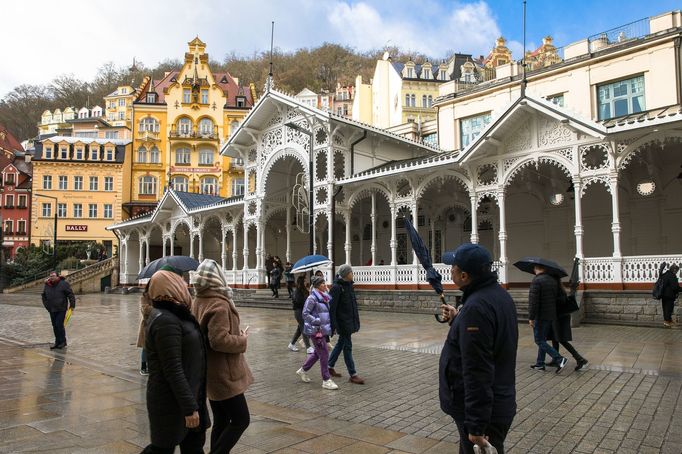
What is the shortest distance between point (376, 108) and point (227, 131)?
18904 millimetres

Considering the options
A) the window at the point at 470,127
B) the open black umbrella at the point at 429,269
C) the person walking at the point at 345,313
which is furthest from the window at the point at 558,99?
the open black umbrella at the point at 429,269

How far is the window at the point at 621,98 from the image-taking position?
2323cm

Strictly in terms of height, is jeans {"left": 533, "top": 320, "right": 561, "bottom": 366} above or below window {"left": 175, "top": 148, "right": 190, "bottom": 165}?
below

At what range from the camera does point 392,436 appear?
5.18 metres

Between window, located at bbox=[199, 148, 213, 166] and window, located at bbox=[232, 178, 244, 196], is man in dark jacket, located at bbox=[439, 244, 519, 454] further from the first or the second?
window, located at bbox=[199, 148, 213, 166]

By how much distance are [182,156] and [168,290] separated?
56173 mm

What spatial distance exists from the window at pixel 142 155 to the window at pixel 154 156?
613mm

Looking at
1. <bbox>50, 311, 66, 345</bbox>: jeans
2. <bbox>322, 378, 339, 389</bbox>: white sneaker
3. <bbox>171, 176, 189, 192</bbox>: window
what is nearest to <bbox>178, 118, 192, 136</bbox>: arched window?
<bbox>171, 176, 189, 192</bbox>: window

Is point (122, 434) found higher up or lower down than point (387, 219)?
lower down

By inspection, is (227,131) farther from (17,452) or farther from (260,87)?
(17,452)

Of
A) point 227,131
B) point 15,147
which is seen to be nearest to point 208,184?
point 227,131

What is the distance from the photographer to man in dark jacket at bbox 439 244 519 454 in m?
2.89

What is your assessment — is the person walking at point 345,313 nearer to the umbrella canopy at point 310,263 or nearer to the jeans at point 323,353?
the jeans at point 323,353

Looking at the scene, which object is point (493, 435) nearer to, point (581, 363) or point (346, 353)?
point (346, 353)
